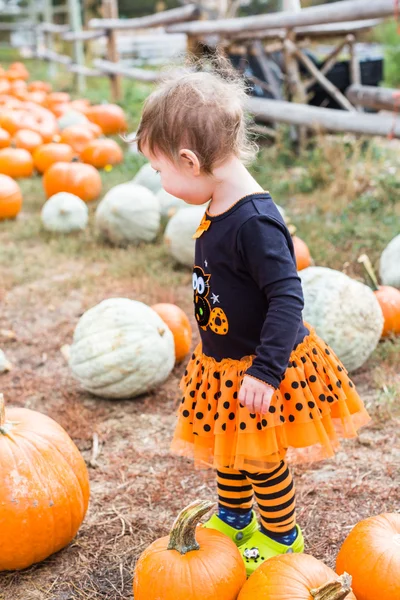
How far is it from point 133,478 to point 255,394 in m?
1.21

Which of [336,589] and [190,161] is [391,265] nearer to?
[190,161]

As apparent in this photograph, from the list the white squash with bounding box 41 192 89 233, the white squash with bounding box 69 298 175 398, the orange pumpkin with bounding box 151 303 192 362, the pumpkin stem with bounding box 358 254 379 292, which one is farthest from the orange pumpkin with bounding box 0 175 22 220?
the pumpkin stem with bounding box 358 254 379 292

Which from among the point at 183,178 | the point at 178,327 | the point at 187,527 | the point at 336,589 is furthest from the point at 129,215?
the point at 336,589

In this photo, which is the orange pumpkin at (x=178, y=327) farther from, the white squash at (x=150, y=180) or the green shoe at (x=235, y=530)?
the white squash at (x=150, y=180)

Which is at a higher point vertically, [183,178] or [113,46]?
[113,46]

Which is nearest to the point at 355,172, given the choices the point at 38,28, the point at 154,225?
the point at 154,225

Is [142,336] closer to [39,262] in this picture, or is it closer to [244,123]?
[244,123]

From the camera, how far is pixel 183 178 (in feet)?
6.47

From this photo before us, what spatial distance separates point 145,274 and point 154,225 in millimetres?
680

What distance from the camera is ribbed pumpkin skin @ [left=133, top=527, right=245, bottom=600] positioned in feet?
6.23

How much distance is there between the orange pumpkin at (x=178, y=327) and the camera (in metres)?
3.82

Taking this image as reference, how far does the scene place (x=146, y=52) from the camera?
76.1 ft

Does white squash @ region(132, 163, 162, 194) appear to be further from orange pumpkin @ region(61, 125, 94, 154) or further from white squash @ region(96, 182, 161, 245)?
orange pumpkin @ region(61, 125, 94, 154)

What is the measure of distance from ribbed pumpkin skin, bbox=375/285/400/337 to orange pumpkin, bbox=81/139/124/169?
493 centimetres
